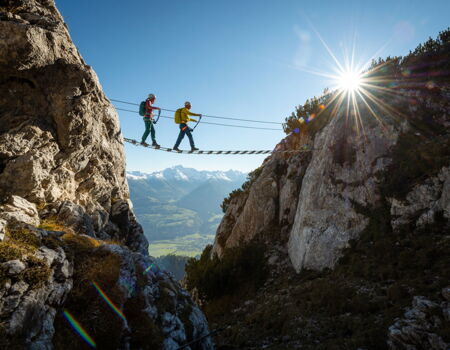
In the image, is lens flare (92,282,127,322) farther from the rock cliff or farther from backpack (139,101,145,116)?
backpack (139,101,145,116)

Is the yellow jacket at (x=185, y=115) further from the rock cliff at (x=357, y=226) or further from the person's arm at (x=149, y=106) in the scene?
the rock cliff at (x=357, y=226)

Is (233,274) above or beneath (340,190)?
beneath

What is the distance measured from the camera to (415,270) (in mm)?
15391

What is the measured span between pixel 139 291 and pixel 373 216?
21.2m

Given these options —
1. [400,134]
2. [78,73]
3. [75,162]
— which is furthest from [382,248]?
[78,73]

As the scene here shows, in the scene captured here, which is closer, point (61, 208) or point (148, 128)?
point (61, 208)

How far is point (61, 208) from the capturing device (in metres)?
13.9

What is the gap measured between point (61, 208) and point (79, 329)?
30.5ft

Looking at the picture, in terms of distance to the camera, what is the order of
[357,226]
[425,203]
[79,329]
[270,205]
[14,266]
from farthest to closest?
[270,205]
[357,226]
[425,203]
[79,329]
[14,266]

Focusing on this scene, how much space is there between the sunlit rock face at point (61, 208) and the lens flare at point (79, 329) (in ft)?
0.45

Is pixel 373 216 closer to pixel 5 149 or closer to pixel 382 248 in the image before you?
pixel 382 248

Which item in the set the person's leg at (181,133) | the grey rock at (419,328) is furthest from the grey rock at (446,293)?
the person's leg at (181,133)

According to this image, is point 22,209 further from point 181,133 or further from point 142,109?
point 181,133

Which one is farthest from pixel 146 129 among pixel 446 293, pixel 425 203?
pixel 425 203
